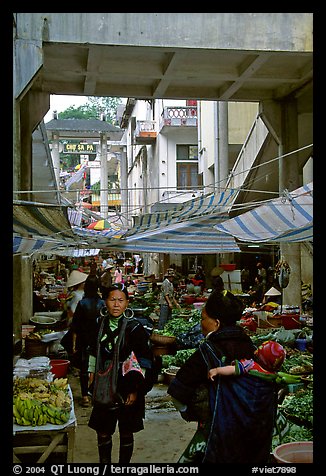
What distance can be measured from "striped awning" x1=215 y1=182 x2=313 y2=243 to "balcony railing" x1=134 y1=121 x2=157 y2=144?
2197cm

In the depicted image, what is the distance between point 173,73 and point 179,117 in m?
15.3

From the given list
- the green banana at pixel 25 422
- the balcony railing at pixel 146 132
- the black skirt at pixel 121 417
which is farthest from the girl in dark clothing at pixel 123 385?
the balcony railing at pixel 146 132

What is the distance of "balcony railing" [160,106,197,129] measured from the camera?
26000 mm

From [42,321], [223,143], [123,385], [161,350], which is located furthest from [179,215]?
[223,143]

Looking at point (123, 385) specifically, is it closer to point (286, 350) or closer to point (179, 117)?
point (286, 350)

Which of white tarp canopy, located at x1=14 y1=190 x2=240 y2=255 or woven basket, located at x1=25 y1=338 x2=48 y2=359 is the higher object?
white tarp canopy, located at x1=14 y1=190 x2=240 y2=255

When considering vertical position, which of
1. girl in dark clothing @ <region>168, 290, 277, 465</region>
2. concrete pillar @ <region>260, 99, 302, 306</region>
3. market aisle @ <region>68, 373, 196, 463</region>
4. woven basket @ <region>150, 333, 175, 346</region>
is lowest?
market aisle @ <region>68, 373, 196, 463</region>

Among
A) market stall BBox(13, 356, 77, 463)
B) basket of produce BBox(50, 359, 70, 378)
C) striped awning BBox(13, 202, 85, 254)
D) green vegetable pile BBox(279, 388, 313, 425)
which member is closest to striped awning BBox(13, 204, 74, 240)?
striped awning BBox(13, 202, 85, 254)

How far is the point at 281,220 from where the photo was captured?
20.9 ft

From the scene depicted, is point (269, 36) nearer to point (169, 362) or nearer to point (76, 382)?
point (169, 362)

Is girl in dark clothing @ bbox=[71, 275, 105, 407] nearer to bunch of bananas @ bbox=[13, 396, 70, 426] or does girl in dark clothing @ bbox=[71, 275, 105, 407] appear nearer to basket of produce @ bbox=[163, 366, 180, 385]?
basket of produce @ bbox=[163, 366, 180, 385]
